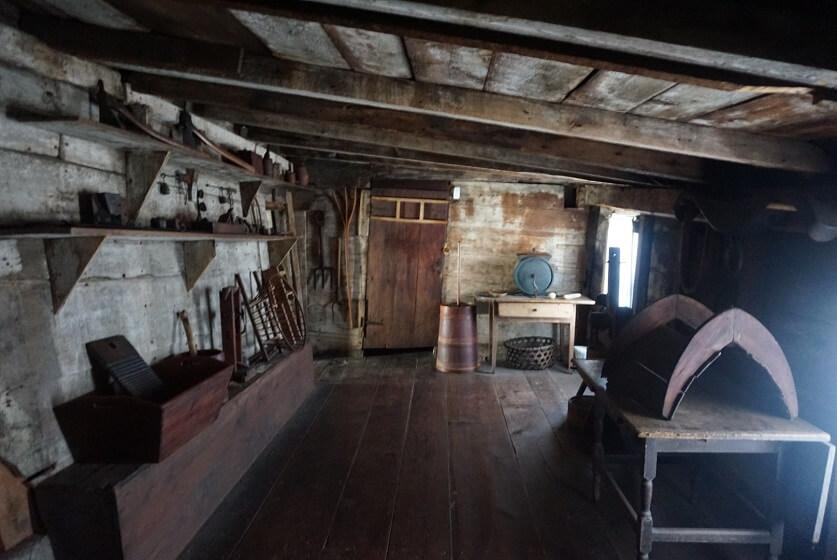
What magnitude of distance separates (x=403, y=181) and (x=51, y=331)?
12.0 ft

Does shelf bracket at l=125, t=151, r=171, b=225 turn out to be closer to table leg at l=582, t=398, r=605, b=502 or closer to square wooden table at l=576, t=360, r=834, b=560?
square wooden table at l=576, t=360, r=834, b=560

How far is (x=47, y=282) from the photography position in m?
1.68

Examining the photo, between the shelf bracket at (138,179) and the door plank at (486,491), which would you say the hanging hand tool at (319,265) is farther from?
the shelf bracket at (138,179)

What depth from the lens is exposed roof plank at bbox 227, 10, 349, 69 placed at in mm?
1428

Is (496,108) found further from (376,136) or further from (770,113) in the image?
(376,136)

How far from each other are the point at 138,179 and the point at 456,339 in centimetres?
315

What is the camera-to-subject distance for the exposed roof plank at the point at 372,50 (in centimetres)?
143

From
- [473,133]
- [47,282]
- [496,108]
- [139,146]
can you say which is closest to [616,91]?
[496,108]

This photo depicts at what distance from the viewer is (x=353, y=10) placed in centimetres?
119

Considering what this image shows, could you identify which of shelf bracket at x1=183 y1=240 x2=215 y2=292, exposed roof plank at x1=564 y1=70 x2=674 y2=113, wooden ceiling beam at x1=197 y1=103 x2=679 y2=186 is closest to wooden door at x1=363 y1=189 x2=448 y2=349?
wooden ceiling beam at x1=197 y1=103 x2=679 y2=186

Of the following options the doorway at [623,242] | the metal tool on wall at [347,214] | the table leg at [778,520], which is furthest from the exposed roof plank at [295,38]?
the doorway at [623,242]

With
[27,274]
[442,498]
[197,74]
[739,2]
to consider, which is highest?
[197,74]

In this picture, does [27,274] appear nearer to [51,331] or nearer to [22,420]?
[51,331]

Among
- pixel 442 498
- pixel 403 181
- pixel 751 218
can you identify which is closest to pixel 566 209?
pixel 403 181
